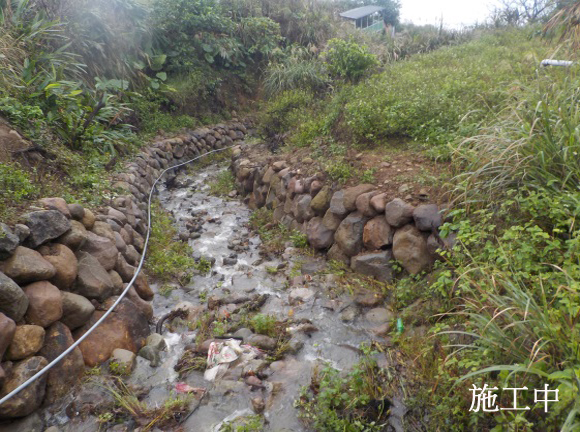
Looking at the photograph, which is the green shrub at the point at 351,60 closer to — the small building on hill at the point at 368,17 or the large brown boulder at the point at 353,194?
the large brown boulder at the point at 353,194

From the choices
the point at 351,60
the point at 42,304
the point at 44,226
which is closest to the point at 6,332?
the point at 42,304

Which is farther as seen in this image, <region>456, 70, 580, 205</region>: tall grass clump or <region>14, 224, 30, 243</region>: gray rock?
<region>14, 224, 30, 243</region>: gray rock

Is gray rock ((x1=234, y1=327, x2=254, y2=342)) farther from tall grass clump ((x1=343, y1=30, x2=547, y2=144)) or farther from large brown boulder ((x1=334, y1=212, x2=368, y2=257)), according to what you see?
tall grass clump ((x1=343, y1=30, x2=547, y2=144))

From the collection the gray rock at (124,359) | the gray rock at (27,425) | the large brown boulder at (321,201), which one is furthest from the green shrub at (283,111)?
the gray rock at (27,425)

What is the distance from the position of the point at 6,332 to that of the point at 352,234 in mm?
3129

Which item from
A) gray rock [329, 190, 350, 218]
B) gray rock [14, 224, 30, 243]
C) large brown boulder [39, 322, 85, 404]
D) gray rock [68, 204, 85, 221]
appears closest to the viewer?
large brown boulder [39, 322, 85, 404]

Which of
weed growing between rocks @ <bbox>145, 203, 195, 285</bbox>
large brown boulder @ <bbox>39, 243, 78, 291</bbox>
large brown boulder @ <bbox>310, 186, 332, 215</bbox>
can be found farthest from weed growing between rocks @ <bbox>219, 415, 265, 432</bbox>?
large brown boulder @ <bbox>310, 186, 332, 215</bbox>

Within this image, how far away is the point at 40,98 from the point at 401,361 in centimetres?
566

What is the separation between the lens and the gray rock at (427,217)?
3.62 m

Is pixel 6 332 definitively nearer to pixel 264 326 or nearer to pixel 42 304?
pixel 42 304

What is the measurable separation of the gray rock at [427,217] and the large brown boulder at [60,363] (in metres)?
3.01

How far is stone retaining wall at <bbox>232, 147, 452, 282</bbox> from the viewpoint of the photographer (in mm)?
A: 3713

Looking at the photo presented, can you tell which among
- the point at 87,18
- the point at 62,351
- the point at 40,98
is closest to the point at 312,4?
the point at 87,18

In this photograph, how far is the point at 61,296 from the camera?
2984mm
